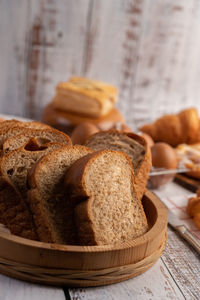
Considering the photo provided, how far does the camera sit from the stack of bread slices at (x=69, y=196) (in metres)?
1.18

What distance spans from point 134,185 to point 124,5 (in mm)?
2528

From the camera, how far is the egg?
2059 mm

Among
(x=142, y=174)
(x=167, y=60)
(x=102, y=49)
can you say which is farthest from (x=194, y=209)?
(x=167, y=60)

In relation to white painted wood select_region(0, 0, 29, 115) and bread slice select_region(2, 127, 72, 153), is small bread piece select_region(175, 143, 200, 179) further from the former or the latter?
white painted wood select_region(0, 0, 29, 115)

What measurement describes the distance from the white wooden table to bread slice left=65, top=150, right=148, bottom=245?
0.14 metres

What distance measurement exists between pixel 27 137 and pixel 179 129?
1.67 metres

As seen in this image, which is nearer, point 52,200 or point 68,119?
point 52,200

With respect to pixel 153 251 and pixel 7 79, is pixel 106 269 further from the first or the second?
pixel 7 79

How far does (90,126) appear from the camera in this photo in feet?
7.26

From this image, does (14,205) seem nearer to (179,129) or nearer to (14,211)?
(14,211)

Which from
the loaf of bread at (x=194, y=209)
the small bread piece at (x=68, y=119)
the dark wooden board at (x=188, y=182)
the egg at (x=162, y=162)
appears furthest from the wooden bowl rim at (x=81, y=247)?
the small bread piece at (x=68, y=119)

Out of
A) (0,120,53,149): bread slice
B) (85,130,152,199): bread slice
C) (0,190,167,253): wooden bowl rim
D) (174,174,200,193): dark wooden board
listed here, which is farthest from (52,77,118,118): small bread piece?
(0,190,167,253): wooden bowl rim

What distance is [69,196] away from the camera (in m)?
1.24

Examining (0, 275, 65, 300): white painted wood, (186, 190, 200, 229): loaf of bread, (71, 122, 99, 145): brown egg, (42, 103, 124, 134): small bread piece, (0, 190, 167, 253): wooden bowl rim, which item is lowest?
(42, 103, 124, 134): small bread piece
